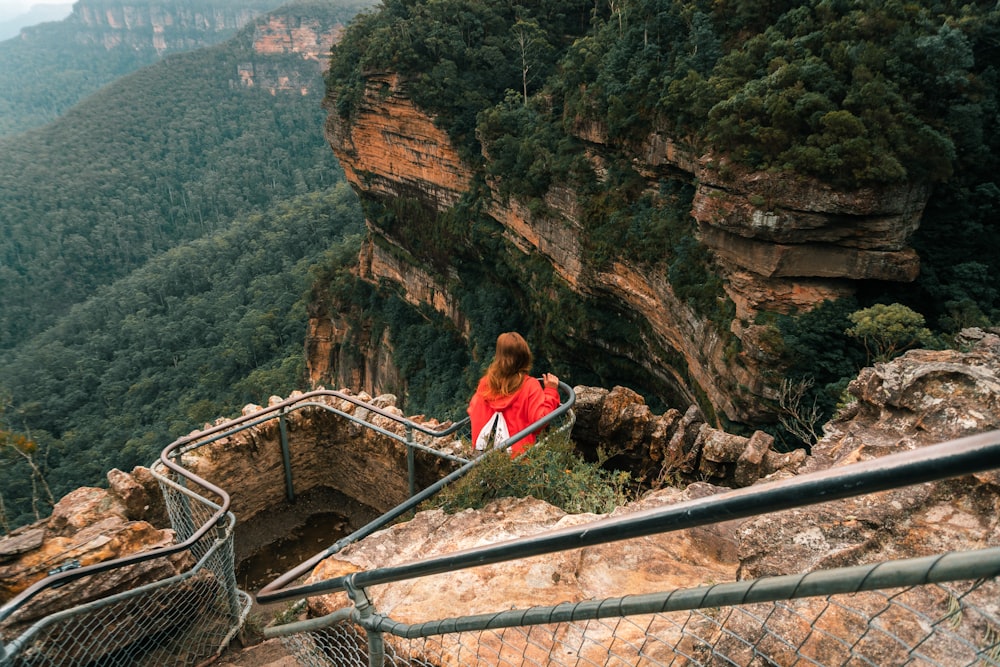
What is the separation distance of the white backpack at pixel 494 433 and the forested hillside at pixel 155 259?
9.22 meters

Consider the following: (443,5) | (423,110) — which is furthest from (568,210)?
(443,5)

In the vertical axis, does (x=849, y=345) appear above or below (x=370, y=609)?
below

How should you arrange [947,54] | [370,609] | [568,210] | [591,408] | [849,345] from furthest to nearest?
1. [568,210]
2. [849,345]
3. [947,54]
4. [591,408]
5. [370,609]

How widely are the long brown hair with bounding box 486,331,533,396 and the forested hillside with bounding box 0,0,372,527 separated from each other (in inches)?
370

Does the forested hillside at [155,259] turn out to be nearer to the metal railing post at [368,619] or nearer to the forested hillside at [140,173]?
the forested hillside at [140,173]

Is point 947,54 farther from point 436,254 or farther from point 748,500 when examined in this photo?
point 436,254

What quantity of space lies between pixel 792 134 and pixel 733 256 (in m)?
2.83

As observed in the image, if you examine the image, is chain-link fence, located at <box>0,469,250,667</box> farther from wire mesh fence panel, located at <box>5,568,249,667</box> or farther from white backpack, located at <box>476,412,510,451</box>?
white backpack, located at <box>476,412,510,451</box>

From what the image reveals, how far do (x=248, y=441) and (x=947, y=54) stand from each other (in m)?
13.8

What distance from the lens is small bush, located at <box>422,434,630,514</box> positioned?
4031 millimetres

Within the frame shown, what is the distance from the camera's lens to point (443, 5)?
85.8ft

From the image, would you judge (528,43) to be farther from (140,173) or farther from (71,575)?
(140,173)

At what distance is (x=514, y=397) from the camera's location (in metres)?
4.28

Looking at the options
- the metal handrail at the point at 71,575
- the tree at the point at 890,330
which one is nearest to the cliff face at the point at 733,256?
the tree at the point at 890,330
